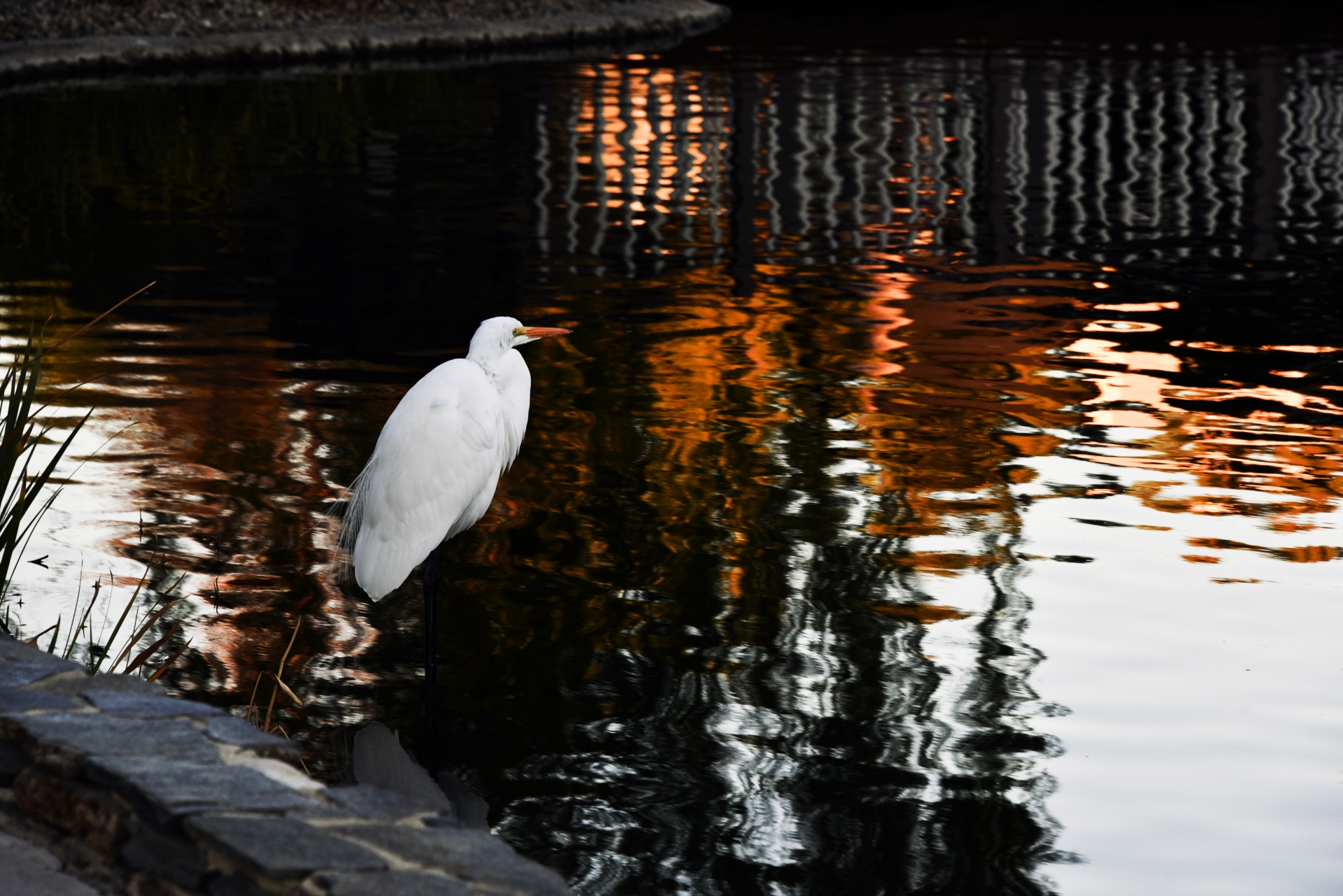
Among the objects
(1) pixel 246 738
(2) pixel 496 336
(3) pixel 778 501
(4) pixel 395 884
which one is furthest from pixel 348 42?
(4) pixel 395 884

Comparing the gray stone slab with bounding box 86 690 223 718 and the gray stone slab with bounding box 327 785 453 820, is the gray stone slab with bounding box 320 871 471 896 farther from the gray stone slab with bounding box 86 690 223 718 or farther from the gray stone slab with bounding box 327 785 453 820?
the gray stone slab with bounding box 86 690 223 718

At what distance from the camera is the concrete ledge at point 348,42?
86.1 ft

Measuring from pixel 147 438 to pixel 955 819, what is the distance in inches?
191

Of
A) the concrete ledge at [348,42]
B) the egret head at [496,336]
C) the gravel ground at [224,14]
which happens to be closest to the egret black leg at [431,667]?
the egret head at [496,336]

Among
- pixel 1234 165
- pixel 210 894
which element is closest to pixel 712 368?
pixel 210 894

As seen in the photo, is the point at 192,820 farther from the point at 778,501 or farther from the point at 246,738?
the point at 778,501

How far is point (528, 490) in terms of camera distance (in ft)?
24.1

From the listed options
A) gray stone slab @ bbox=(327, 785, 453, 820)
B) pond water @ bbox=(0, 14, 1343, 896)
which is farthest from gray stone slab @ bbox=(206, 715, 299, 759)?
pond water @ bbox=(0, 14, 1343, 896)

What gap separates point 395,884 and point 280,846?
0.23 meters

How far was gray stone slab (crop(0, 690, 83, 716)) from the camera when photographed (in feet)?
12.2

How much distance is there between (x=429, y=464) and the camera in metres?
5.04

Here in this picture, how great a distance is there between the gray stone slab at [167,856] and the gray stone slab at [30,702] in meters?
Answer: 0.56

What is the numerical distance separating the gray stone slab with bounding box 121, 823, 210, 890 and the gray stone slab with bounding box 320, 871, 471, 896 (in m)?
0.33

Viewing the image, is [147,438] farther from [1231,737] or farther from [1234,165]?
[1234,165]
